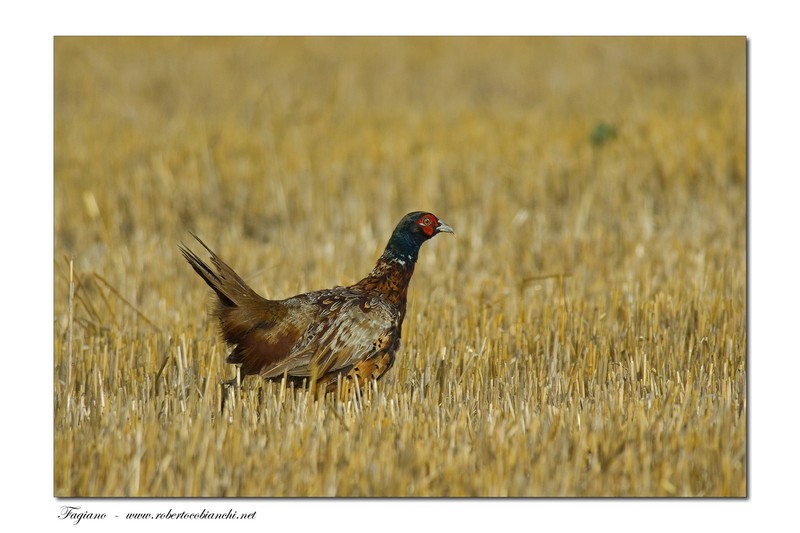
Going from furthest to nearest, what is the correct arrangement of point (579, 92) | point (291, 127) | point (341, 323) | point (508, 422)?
point (579, 92)
point (291, 127)
point (341, 323)
point (508, 422)

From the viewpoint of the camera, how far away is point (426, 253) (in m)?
9.86

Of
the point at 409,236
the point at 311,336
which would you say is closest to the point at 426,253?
the point at 409,236

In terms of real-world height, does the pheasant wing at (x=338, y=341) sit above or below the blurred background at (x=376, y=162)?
below

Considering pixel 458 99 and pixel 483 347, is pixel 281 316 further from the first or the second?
pixel 458 99

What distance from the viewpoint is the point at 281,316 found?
18.0 ft

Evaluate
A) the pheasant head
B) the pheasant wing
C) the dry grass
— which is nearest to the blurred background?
the dry grass

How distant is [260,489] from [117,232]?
7117 millimetres

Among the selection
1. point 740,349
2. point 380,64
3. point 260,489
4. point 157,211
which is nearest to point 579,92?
point 380,64

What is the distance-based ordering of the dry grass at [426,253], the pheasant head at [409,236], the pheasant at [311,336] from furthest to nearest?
the pheasant head at [409,236], the pheasant at [311,336], the dry grass at [426,253]

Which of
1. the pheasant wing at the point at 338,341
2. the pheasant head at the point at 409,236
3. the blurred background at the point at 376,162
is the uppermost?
the blurred background at the point at 376,162

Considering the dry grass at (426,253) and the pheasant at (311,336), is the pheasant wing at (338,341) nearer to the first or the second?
the pheasant at (311,336)

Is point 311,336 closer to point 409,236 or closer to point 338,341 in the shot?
point 338,341

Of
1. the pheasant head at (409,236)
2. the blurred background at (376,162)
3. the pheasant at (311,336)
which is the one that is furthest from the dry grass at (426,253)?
the pheasant head at (409,236)

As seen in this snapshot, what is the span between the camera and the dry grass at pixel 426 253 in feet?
15.1
